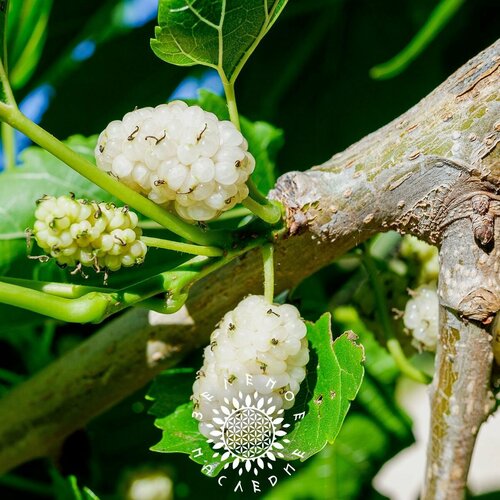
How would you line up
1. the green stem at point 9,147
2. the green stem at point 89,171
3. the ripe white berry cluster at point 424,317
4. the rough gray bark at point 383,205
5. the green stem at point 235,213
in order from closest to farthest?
the green stem at point 89,171
the rough gray bark at point 383,205
the ripe white berry cluster at point 424,317
the green stem at point 235,213
the green stem at point 9,147

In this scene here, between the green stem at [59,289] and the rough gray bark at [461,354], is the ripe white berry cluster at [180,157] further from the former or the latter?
the rough gray bark at [461,354]

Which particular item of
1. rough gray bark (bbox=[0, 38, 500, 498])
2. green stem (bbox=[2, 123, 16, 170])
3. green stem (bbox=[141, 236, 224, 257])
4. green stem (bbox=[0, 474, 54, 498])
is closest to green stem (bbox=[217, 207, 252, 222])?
rough gray bark (bbox=[0, 38, 500, 498])

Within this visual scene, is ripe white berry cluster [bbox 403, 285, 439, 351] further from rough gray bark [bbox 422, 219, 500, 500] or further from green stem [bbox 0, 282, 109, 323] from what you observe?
green stem [bbox 0, 282, 109, 323]

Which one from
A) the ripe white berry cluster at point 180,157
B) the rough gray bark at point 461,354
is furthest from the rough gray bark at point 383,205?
the ripe white berry cluster at point 180,157

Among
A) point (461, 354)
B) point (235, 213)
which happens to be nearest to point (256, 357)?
point (461, 354)

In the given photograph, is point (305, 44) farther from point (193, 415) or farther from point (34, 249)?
point (193, 415)
